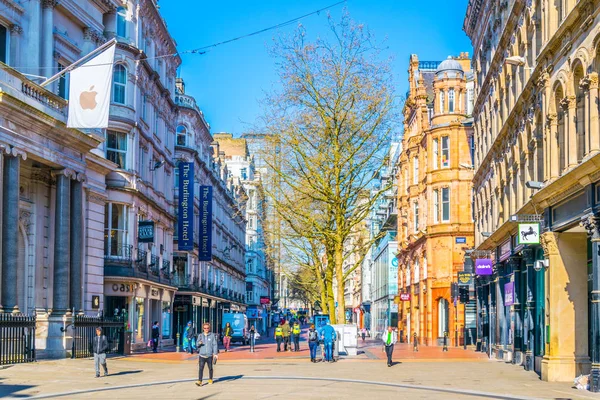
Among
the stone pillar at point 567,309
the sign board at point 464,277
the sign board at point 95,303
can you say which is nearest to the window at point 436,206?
the sign board at point 464,277

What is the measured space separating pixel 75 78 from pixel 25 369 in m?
9.09

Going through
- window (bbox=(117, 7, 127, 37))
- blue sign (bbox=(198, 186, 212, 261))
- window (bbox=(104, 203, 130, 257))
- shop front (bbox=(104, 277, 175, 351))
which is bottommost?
shop front (bbox=(104, 277, 175, 351))

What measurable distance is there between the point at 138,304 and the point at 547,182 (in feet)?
86.1

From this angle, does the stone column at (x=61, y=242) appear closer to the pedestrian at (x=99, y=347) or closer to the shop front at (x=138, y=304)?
the shop front at (x=138, y=304)

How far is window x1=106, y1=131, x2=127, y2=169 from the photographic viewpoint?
139ft

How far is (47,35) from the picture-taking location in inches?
1346

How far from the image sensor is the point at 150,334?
1937 inches

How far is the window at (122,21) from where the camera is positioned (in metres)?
43.3

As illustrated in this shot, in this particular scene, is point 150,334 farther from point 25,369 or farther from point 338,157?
point 25,369

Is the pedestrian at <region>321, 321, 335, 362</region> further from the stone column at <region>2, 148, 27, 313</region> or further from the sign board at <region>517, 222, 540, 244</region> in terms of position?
the stone column at <region>2, 148, 27, 313</region>

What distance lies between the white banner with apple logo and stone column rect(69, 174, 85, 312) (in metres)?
6.85

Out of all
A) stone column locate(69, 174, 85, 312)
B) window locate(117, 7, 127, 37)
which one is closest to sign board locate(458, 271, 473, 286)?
stone column locate(69, 174, 85, 312)

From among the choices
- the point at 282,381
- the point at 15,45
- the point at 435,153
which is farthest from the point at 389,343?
the point at 435,153

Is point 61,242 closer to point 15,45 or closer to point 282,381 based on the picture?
point 15,45
